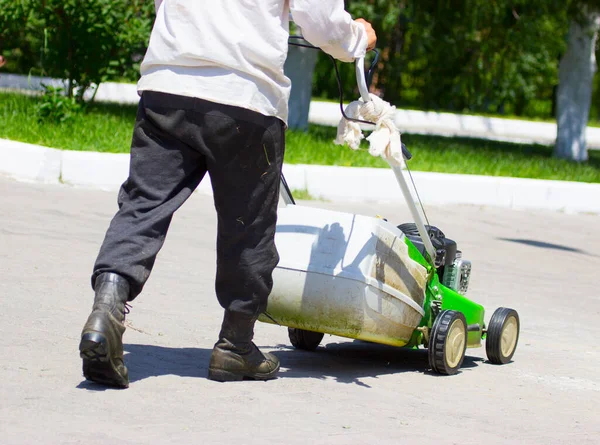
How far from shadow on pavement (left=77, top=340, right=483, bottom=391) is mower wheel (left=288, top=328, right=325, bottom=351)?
1.2 inches

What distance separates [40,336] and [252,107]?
1419mm

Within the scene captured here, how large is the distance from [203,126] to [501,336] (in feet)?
6.35

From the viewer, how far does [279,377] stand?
412 cm

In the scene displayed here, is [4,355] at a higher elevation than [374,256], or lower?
lower

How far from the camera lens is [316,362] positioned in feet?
15.0

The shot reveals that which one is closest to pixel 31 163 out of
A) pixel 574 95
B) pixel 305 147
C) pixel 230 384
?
pixel 305 147

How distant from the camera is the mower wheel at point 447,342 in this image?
14.3 ft

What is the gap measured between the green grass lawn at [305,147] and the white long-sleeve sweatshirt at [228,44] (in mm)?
6358

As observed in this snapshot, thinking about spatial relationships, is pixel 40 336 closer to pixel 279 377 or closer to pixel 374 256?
pixel 279 377

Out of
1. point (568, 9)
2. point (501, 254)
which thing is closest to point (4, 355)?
point (501, 254)

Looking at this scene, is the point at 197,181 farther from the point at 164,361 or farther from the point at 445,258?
the point at 445,258

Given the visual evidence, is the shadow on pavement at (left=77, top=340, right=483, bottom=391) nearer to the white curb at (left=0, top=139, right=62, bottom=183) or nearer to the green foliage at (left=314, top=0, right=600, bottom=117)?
the white curb at (left=0, top=139, right=62, bottom=183)

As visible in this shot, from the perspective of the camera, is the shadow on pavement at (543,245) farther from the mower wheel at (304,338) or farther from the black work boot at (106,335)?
the black work boot at (106,335)

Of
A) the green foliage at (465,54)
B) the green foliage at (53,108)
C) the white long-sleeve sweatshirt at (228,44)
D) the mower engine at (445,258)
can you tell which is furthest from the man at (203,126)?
the green foliage at (465,54)
